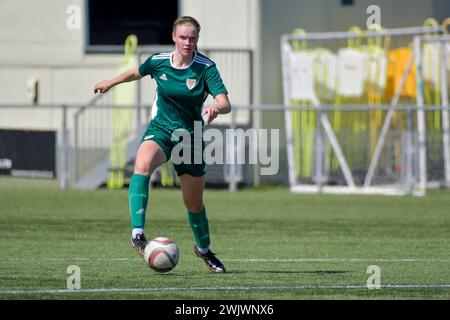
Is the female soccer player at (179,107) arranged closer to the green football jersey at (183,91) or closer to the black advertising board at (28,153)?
the green football jersey at (183,91)

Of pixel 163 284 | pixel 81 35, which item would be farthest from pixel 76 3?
pixel 163 284

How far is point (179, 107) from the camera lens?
10891 mm

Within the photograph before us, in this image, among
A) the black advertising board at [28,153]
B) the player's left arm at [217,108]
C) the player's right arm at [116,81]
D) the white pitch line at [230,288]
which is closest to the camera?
the white pitch line at [230,288]

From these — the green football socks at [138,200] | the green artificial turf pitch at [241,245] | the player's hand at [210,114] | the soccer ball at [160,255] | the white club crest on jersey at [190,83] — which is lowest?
the green artificial turf pitch at [241,245]

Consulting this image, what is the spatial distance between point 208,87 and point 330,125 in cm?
1468

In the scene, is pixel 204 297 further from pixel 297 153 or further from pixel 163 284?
pixel 297 153

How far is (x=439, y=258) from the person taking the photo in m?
12.7

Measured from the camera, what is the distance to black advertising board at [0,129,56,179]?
2569 centimetres

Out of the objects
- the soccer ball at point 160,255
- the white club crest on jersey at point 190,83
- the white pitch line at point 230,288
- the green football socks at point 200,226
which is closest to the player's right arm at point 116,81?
the white club crest on jersey at point 190,83

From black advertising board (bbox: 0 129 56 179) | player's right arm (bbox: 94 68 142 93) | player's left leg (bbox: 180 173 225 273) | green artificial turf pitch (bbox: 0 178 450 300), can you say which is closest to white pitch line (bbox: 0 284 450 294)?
green artificial turf pitch (bbox: 0 178 450 300)

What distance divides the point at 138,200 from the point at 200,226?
2.46ft

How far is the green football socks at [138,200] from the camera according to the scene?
10531 mm

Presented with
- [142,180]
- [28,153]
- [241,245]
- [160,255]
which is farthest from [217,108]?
[28,153]

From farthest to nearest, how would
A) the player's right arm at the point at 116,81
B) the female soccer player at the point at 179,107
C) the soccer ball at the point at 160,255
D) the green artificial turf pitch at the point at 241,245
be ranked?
1. the player's right arm at the point at 116,81
2. the female soccer player at the point at 179,107
3. the soccer ball at the point at 160,255
4. the green artificial turf pitch at the point at 241,245
